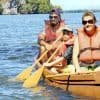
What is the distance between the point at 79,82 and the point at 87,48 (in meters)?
0.64

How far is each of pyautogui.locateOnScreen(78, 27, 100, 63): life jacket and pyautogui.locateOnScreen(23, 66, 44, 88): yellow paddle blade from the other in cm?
136

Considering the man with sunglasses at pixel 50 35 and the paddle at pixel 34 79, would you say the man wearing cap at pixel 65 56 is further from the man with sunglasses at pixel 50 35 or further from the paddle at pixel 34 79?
the man with sunglasses at pixel 50 35

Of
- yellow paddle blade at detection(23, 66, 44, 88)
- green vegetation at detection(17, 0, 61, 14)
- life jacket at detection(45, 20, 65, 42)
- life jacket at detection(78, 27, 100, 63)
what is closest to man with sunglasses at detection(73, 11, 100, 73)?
life jacket at detection(78, 27, 100, 63)

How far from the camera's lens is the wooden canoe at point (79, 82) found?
8.07 metres

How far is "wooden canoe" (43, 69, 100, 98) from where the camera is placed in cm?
807

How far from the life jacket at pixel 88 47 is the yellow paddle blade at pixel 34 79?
136 cm

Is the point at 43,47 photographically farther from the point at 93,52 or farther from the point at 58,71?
the point at 93,52

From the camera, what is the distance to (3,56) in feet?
52.7

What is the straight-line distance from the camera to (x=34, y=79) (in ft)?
33.4

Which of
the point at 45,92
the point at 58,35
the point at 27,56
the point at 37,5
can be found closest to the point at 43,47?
the point at 58,35

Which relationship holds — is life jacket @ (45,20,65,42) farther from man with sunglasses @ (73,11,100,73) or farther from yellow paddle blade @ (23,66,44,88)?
man with sunglasses @ (73,11,100,73)

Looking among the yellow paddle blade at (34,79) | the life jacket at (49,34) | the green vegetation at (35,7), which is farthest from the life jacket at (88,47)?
the green vegetation at (35,7)

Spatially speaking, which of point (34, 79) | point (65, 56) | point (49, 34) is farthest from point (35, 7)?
point (65, 56)

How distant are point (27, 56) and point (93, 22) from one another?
314 inches
